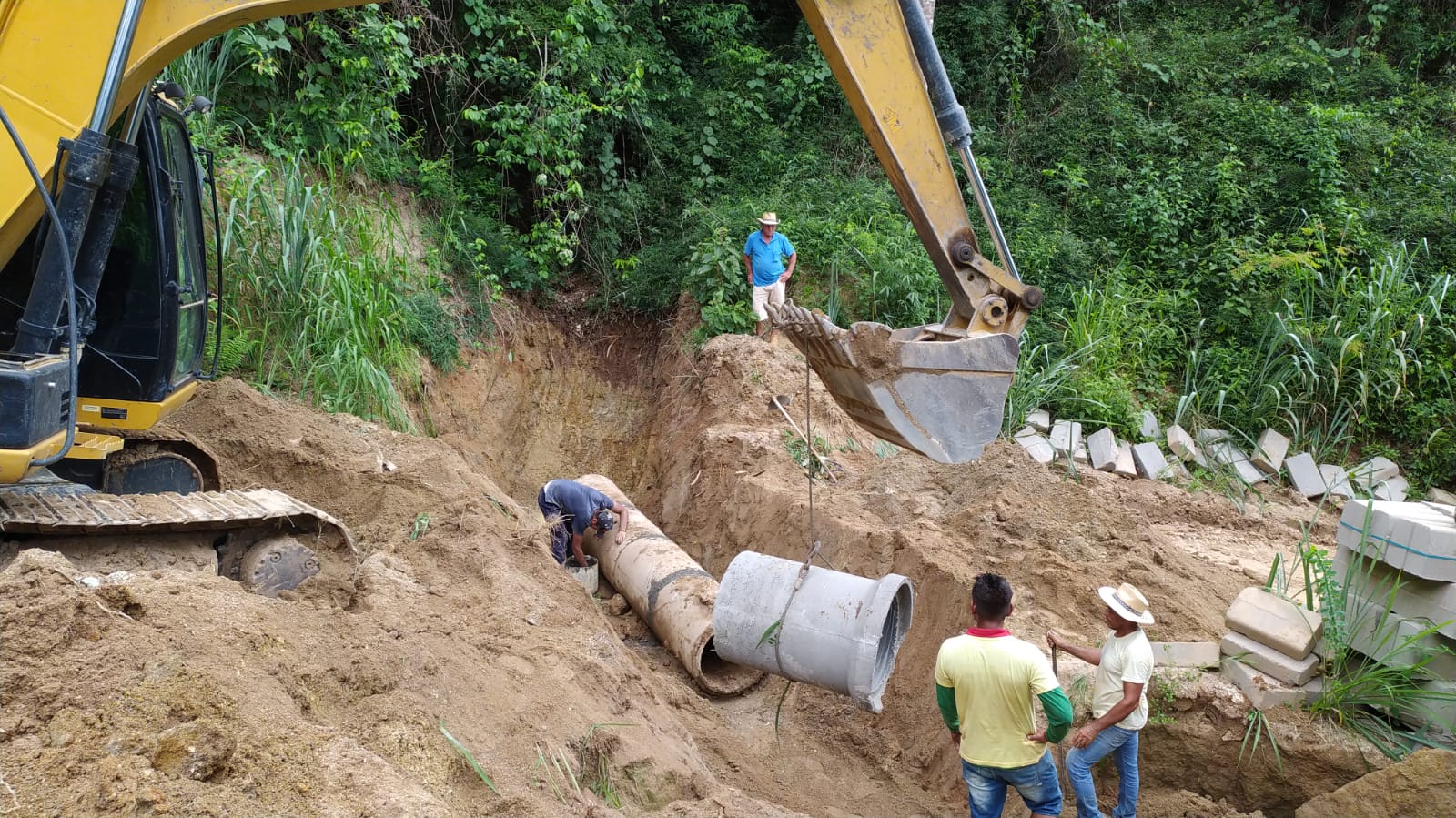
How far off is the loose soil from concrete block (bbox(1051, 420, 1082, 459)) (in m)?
0.57

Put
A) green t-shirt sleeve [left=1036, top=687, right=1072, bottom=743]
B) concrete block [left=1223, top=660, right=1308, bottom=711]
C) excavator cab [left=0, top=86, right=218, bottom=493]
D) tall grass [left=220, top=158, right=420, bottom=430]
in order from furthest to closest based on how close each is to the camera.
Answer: tall grass [left=220, top=158, right=420, bottom=430]
concrete block [left=1223, top=660, right=1308, bottom=711]
excavator cab [left=0, top=86, right=218, bottom=493]
green t-shirt sleeve [left=1036, top=687, right=1072, bottom=743]

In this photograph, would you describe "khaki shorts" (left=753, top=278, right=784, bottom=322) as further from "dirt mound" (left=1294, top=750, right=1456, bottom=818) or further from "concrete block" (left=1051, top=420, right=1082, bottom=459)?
"dirt mound" (left=1294, top=750, right=1456, bottom=818)

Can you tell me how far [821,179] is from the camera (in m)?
12.5

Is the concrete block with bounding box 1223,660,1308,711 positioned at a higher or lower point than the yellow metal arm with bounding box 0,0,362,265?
lower

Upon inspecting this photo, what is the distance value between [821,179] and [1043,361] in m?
3.80

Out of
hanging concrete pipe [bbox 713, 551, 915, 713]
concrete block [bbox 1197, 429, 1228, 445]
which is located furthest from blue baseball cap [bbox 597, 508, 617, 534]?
concrete block [bbox 1197, 429, 1228, 445]

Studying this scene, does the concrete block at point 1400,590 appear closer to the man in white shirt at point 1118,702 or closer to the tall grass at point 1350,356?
the man in white shirt at point 1118,702

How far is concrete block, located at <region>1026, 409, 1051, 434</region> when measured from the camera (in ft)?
31.2

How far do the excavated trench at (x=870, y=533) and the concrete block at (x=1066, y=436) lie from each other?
78 cm

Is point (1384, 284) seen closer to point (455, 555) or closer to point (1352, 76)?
point (1352, 76)

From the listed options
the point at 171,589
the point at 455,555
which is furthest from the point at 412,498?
the point at 171,589

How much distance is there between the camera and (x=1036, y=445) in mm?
9234

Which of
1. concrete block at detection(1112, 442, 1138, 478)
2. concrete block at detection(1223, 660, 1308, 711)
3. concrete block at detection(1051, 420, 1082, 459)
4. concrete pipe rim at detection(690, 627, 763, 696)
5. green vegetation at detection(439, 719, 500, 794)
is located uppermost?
green vegetation at detection(439, 719, 500, 794)

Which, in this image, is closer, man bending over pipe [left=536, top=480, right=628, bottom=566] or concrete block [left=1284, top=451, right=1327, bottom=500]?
man bending over pipe [left=536, top=480, right=628, bottom=566]
